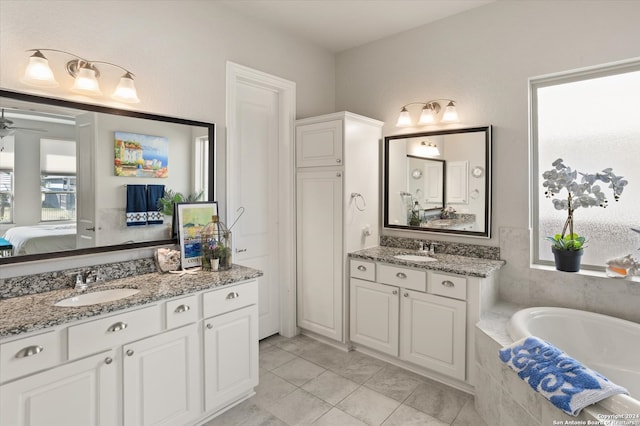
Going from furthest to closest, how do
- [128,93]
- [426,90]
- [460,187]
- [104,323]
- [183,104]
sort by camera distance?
[426,90] → [460,187] → [183,104] → [128,93] → [104,323]

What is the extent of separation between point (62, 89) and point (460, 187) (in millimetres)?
2876

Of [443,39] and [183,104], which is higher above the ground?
[443,39]

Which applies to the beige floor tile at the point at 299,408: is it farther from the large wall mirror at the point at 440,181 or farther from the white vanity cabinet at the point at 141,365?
the large wall mirror at the point at 440,181

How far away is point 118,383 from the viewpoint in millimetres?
1751

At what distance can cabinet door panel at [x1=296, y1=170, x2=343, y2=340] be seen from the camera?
315cm

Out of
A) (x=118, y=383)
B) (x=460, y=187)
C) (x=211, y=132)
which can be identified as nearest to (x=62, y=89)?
(x=211, y=132)

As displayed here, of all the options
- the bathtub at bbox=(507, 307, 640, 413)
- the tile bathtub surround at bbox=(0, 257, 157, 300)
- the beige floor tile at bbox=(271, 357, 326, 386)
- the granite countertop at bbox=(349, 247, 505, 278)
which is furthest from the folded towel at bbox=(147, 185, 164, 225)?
the bathtub at bbox=(507, 307, 640, 413)

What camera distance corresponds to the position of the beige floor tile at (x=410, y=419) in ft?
7.13

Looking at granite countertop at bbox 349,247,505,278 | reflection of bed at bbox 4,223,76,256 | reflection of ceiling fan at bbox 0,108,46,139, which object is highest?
reflection of ceiling fan at bbox 0,108,46,139

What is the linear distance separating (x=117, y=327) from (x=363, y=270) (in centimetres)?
190

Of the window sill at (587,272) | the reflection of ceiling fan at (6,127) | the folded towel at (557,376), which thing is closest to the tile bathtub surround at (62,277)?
the reflection of ceiling fan at (6,127)

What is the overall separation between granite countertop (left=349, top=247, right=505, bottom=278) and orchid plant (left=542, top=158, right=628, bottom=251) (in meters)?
0.48

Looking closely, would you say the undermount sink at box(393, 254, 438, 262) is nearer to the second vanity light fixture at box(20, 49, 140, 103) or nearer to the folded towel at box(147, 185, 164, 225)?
the folded towel at box(147, 185, 164, 225)

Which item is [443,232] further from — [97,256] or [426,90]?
[97,256]
